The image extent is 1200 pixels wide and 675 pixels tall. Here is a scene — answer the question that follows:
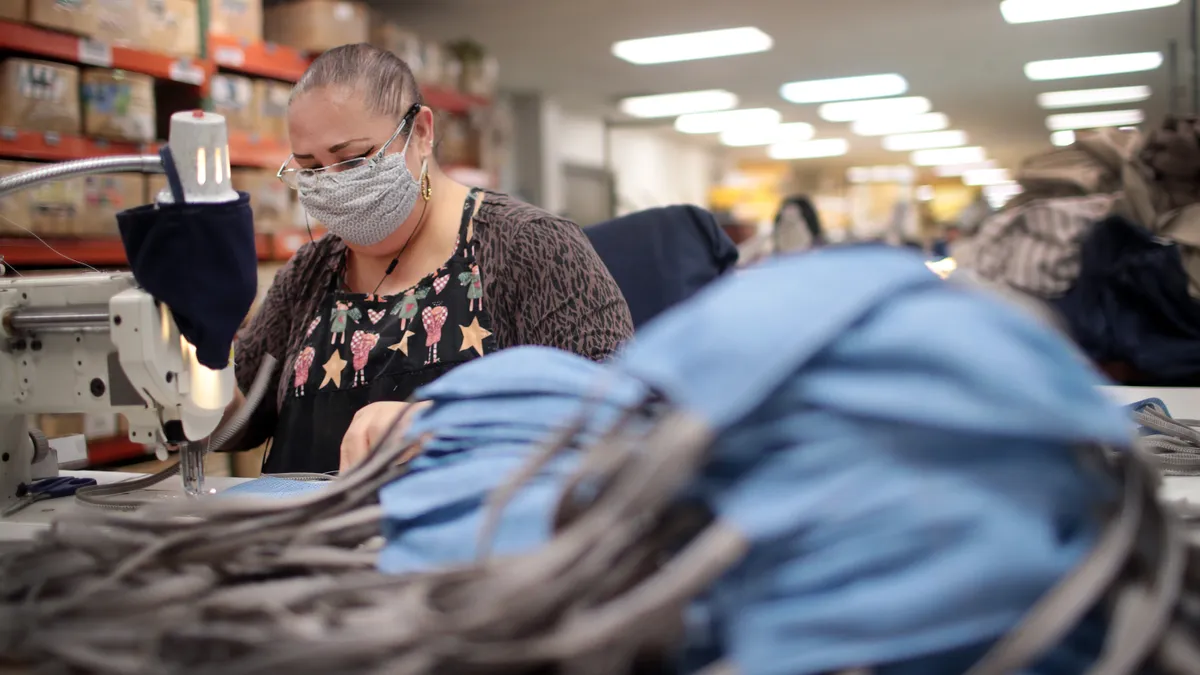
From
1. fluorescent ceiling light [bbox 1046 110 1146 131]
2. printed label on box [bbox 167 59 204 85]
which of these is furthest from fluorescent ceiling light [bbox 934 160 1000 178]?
printed label on box [bbox 167 59 204 85]

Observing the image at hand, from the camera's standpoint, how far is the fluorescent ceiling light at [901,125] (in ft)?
38.5

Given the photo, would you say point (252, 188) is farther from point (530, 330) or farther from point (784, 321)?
point (784, 321)

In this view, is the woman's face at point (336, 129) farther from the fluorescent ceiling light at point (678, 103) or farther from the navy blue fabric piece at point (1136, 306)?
the fluorescent ceiling light at point (678, 103)

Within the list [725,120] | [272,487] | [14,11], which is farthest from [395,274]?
[725,120]

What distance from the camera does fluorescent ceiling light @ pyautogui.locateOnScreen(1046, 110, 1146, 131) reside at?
37.4ft

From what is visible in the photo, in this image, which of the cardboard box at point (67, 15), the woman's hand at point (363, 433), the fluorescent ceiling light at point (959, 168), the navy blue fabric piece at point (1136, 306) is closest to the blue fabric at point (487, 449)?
the woman's hand at point (363, 433)

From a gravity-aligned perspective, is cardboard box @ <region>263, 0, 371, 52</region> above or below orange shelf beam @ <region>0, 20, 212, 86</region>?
above

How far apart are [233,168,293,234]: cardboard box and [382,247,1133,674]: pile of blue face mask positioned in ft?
12.1

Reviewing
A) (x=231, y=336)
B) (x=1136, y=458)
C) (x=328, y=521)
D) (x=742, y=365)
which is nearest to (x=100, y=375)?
(x=231, y=336)

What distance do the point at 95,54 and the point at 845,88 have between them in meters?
7.97

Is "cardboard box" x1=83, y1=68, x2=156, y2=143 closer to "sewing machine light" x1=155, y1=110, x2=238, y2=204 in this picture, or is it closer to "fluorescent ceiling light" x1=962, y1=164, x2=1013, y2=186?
"sewing machine light" x1=155, y1=110, x2=238, y2=204

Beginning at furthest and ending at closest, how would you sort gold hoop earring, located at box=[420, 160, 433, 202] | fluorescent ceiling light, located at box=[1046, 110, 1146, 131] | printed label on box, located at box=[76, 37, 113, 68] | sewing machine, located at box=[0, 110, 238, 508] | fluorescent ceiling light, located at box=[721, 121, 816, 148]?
fluorescent ceiling light, located at box=[721, 121, 816, 148] → fluorescent ceiling light, located at box=[1046, 110, 1146, 131] → printed label on box, located at box=[76, 37, 113, 68] → gold hoop earring, located at box=[420, 160, 433, 202] → sewing machine, located at box=[0, 110, 238, 508]

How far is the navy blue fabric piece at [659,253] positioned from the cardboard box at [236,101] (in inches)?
89.8

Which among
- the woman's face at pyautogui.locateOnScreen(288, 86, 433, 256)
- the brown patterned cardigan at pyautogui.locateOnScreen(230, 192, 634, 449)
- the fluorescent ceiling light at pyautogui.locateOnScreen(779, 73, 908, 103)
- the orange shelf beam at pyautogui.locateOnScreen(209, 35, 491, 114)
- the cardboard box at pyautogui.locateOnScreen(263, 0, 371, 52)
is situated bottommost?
the brown patterned cardigan at pyautogui.locateOnScreen(230, 192, 634, 449)
